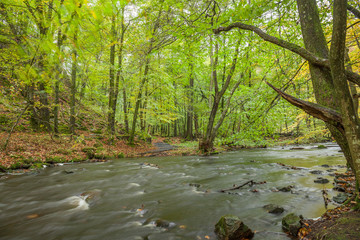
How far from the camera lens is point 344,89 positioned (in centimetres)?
222

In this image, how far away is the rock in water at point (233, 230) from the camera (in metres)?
2.42

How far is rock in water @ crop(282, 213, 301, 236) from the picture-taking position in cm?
249

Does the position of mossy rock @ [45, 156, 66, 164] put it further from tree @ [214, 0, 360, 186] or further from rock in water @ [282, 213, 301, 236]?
rock in water @ [282, 213, 301, 236]

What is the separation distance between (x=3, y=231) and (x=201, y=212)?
3225mm

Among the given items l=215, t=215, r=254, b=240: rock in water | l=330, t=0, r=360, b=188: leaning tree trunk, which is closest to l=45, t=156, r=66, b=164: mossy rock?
l=215, t=215, r=254, b=240: rock in water

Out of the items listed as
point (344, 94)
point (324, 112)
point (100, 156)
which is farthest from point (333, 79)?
point (100, 156)

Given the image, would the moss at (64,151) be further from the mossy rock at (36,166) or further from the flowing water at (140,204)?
the flowing water at (140,204)

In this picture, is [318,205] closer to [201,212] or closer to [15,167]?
[201,212]

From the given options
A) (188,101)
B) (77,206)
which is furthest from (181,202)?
(188,101)

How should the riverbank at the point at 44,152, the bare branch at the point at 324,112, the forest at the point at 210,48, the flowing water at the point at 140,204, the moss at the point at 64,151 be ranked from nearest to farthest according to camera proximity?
the forest at the point at 210,48, the bare branch at the point at 324,112, the flowing water at the point at 140,204, the riverbank at the point at 44,152, the moss at the point at 64,151

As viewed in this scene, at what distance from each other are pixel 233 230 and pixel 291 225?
860 millimetres

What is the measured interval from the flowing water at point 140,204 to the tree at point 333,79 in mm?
1537

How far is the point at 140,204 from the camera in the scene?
3854 millimetres

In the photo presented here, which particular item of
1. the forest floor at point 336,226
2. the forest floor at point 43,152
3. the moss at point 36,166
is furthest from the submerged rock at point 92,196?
the moss at point 36,166
